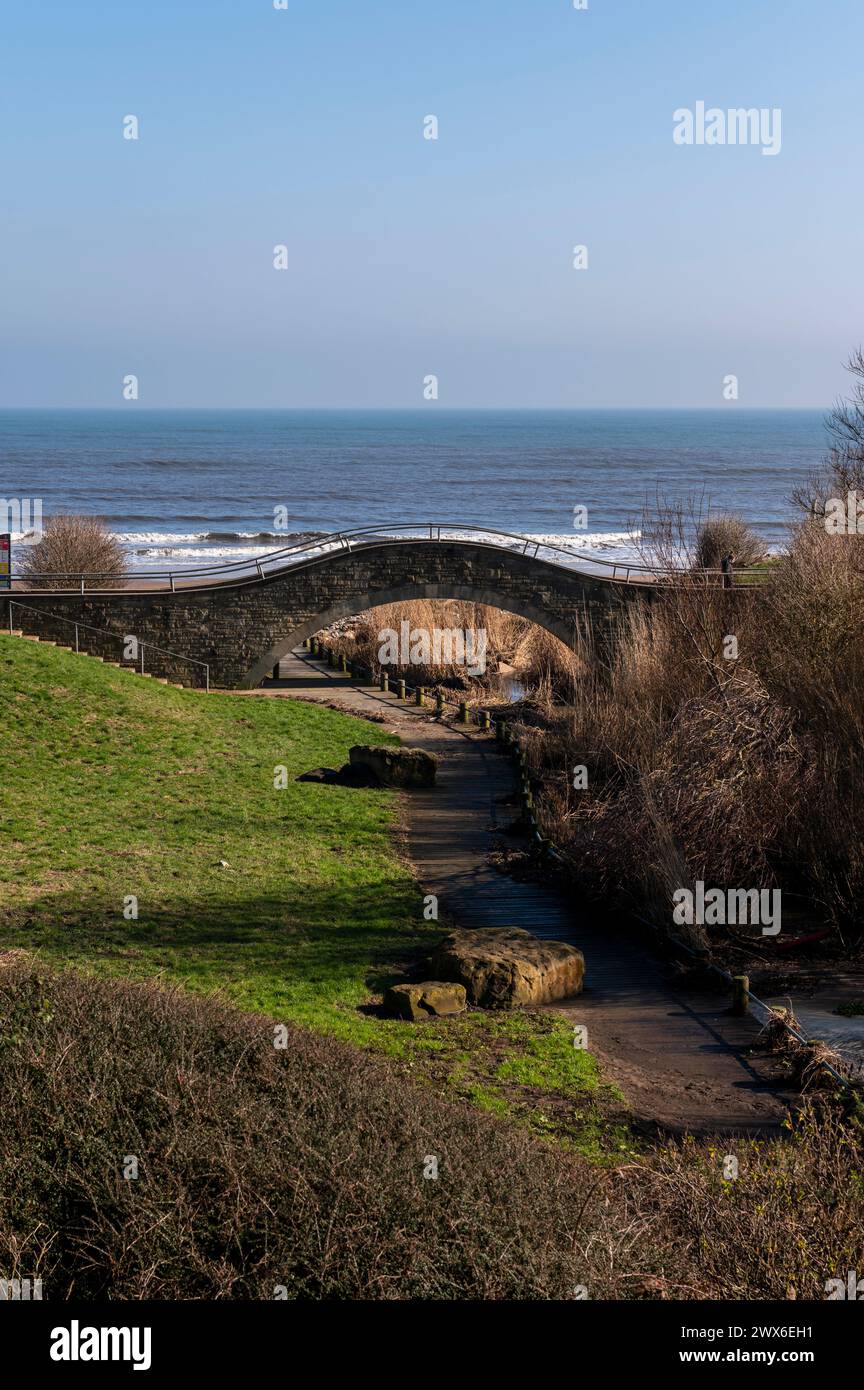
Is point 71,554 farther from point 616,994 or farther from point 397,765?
point 616,994

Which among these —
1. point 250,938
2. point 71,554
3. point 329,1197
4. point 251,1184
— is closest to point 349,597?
point 71,554

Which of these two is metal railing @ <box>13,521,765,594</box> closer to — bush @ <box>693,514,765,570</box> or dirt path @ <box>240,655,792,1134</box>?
bush @ <box>693,514,765,570</box>

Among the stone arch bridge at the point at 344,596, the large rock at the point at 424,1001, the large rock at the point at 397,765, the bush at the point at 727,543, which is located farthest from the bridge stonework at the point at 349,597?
the large rock at the point at 424,1001

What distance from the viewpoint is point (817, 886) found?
20.4m

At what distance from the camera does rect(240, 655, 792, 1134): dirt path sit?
44.1 feet

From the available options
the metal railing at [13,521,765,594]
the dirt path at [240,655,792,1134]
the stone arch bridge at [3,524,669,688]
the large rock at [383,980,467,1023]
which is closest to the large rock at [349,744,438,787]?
the dirt path at [240,655,792,1134]

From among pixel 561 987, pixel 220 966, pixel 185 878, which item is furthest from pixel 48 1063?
pixel 185 878

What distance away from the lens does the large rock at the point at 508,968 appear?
16.1 metres

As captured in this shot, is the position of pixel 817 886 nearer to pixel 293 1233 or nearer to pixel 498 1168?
pixel 498 1168

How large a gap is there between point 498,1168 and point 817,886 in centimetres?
1258

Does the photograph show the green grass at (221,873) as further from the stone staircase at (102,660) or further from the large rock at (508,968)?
the stone staircase at (102,660)

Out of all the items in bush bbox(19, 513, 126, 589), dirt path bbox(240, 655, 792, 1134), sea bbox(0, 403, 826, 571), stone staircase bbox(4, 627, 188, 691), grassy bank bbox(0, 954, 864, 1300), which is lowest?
dirt path bbox(240, 655, 792, 1134)

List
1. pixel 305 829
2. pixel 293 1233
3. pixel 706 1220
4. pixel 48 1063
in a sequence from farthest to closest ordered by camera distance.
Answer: pixel 305 829
pixel 48 1063
pixel 706 1220
pixel 293 1233

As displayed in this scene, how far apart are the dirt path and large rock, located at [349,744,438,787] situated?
19.5 inches
